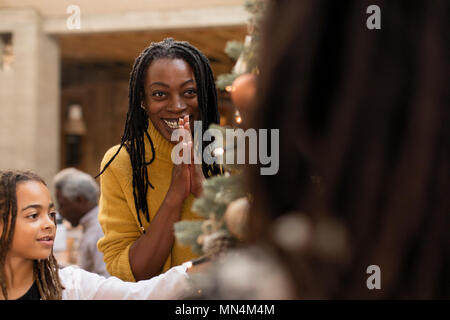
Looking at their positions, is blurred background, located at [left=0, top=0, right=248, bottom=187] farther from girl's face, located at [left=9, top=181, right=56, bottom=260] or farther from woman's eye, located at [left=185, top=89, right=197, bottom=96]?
girl's face, located at [left=9, top=181, right=56, bottom=260]

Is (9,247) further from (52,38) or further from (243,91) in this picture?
(52,38)

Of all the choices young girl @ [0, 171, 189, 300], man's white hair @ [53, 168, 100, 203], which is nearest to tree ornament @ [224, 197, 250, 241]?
young girl @ [0, 171, 189, 300]

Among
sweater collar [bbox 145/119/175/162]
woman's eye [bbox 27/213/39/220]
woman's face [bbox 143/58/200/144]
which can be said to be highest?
woman's face [bbox 143/58/200/144]

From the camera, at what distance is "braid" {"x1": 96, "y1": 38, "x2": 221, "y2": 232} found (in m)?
1.35

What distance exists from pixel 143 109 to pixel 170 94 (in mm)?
177

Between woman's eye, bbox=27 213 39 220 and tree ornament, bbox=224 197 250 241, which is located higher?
tree ornament, bbox=224 197 250 241

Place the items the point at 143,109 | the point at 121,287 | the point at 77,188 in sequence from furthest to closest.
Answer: the point at 77,188
the point at 143,109
the point at 121,287

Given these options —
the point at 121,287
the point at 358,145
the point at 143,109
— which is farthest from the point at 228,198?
the point at 143,109

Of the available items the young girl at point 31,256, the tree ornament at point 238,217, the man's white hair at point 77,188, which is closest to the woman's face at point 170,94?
the young girl at point 31,256

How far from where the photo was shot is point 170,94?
1.35 metres

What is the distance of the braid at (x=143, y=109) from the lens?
135 cm

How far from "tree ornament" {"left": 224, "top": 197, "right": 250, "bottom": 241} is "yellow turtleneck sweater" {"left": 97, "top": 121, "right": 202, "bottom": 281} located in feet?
1.75
